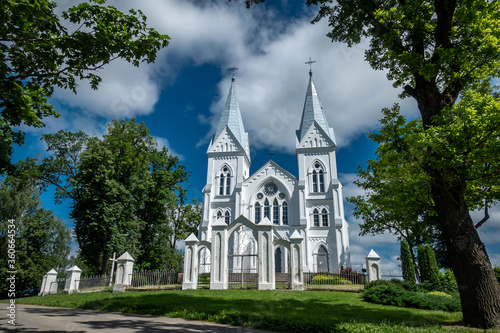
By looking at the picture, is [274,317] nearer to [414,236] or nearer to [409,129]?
[409,129]

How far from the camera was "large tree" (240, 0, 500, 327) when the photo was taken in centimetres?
697

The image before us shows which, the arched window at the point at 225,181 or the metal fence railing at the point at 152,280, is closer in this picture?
the metal fence railing at the point at 152,280

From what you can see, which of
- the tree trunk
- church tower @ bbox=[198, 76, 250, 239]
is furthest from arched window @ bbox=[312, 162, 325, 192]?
the tree trunk

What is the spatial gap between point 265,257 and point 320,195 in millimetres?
18687

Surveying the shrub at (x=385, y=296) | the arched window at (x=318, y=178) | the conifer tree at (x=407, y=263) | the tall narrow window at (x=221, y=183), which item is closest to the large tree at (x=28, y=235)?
the tall narrow window at (x=221, y=183)

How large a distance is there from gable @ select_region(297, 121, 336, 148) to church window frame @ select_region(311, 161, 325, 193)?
7.35 ft

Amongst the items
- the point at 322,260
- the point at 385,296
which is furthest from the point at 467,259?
the point at 322,260

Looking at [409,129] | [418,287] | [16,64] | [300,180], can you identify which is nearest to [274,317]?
[409,129]

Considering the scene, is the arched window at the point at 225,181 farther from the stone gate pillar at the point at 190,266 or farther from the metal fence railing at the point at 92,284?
the stone gate pillar at the point at 190,266

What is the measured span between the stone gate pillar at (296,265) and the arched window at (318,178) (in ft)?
59.0

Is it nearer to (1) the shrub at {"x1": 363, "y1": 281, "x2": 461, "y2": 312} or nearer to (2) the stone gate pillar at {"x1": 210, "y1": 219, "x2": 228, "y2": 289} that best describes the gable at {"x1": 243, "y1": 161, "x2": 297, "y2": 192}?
(2) the stone gate pillar at {"x1": 210, "y1": 219, "x2": 228, "y2": 289}

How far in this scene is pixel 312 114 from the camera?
124ft

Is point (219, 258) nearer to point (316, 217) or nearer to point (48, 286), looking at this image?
point (48, 286)

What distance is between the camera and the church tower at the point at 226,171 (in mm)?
34406
